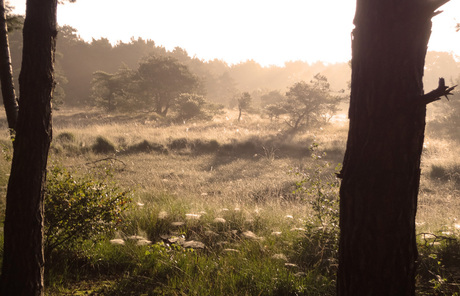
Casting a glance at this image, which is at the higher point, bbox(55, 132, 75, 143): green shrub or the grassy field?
bbox(55, 132, 75, 143): green shrub

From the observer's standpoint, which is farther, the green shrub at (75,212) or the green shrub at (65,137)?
the green shrub at (65,137)

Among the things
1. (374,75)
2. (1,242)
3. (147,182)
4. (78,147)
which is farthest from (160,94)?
(374,75)

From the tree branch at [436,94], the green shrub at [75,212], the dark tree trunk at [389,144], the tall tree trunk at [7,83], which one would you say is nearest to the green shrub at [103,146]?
the tall tree trunk at [7,83]

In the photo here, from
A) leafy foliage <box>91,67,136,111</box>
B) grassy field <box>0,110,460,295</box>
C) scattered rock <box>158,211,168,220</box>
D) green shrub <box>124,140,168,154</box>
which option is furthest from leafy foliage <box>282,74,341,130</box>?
scattered rock <box>158,211,168,220</box>

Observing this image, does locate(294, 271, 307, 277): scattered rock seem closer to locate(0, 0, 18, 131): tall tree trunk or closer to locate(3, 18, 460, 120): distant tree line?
locate(0, 0, 18, 131): tall tree trunk

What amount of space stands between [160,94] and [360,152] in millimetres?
32661

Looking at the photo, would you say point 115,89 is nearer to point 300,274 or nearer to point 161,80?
point 161,80

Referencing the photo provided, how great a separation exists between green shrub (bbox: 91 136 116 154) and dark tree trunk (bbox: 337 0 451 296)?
1342 centimetres

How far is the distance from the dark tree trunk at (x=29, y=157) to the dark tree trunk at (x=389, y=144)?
7.68 ft

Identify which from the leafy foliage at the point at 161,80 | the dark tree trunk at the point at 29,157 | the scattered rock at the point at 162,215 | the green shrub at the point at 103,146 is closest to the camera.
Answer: the dark tree trunk at the point at 29,157

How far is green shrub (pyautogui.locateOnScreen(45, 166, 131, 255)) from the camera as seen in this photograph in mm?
3545

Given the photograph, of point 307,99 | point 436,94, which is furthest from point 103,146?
point 307,99

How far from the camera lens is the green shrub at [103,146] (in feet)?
45.7

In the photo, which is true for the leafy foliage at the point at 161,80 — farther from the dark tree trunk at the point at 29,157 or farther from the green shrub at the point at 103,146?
the dark tree trunk at the point at 29,157
